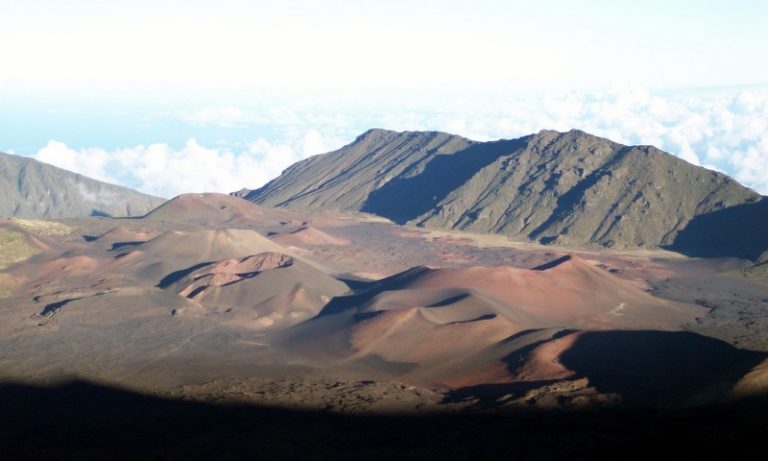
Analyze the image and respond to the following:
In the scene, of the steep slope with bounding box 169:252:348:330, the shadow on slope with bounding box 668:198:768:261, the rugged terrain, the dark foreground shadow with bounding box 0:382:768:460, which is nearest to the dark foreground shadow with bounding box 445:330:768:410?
the rugged terrain

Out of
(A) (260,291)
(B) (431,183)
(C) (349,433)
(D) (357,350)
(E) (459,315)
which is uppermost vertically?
(B) (431,183)

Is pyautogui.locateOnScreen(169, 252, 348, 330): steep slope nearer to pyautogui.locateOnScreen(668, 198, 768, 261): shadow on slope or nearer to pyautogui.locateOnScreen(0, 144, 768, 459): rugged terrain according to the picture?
pyautogui.locateOnScreen(0, 144, 768, 459): rugged terrain

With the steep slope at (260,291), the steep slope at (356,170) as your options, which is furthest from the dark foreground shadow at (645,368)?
the steep slope at (356,170)

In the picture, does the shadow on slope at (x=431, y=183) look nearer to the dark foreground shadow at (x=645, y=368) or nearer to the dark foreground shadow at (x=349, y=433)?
the dark foreground shadow at (x=645, y=368)

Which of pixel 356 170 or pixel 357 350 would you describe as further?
pixel 356 170

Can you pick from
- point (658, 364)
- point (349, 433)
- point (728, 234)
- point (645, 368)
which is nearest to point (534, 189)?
point (728, 234)

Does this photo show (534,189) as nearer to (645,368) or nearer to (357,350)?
(357,350)

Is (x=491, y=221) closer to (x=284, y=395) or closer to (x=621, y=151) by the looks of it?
(x=621, y=151)
